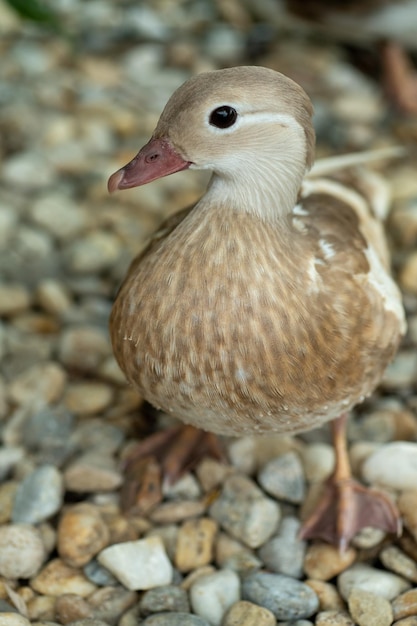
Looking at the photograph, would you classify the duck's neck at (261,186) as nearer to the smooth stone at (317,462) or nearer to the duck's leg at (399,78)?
the smooth stone at (317,462)

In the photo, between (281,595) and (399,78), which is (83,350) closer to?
(281,595)

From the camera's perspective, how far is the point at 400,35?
3.67m

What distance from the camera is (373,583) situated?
2014 millimetres

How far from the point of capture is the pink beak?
5.50ft

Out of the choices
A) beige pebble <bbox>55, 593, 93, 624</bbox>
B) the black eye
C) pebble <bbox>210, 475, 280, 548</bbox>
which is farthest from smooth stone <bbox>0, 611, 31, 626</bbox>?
the black eye

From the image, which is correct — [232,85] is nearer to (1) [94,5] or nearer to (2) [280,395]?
(2) [280,395]

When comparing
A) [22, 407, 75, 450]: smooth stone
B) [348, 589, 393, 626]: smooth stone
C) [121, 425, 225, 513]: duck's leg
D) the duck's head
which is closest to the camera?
the duck's head

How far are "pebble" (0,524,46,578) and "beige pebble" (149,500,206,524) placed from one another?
0.29 meters

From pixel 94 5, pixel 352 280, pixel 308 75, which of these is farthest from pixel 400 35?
pixel 352 280

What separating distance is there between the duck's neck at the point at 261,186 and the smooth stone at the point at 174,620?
853 millimetres

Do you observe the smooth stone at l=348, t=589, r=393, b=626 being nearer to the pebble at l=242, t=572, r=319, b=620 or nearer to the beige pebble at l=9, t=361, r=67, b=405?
the pebble at l=242, t=572, r=319, b=620

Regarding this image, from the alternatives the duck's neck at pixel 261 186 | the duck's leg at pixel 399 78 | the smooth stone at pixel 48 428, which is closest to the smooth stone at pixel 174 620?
the smooth stone at pixel 48 428

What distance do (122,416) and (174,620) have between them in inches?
28.5

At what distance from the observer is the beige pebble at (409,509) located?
2098mm
